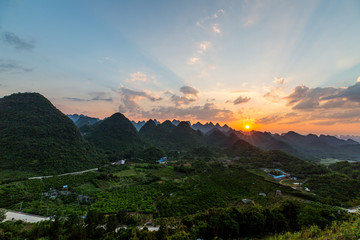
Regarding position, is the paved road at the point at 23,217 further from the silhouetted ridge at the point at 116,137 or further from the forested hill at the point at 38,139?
the silhouetted ridge at the point at 116,137

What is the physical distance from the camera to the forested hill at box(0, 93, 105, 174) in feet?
156

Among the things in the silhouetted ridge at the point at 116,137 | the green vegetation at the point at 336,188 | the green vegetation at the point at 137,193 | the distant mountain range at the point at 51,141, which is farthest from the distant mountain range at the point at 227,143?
the green vegetation at the point at 336,188

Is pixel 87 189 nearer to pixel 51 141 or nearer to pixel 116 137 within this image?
Result: pixel 51 141

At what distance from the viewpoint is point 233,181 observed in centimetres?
4878

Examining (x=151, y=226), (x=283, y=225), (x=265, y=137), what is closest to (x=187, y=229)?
(x=151, y=226)

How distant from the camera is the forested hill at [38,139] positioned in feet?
156

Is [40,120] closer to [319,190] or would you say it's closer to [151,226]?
[151,226]

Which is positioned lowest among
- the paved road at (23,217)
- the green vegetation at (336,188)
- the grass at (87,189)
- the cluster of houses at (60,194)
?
the grass at (87,189)

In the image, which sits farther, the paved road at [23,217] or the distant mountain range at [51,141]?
the distant mountain range at [51,141]

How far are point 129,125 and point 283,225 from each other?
120m

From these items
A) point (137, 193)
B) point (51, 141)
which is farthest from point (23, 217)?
point (51, 141)

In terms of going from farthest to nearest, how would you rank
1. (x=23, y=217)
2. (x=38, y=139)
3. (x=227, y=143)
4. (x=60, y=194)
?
(x=227, y=143), (x=38, y=139), (x=60, y=194), (x=23, y=217)

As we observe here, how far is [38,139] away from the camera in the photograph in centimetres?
5628

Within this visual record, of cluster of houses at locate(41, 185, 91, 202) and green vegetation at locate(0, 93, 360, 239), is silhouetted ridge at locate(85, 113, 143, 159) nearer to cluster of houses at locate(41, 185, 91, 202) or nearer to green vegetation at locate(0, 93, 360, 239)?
green vegetation at locate(0, 93, 360, 239)
